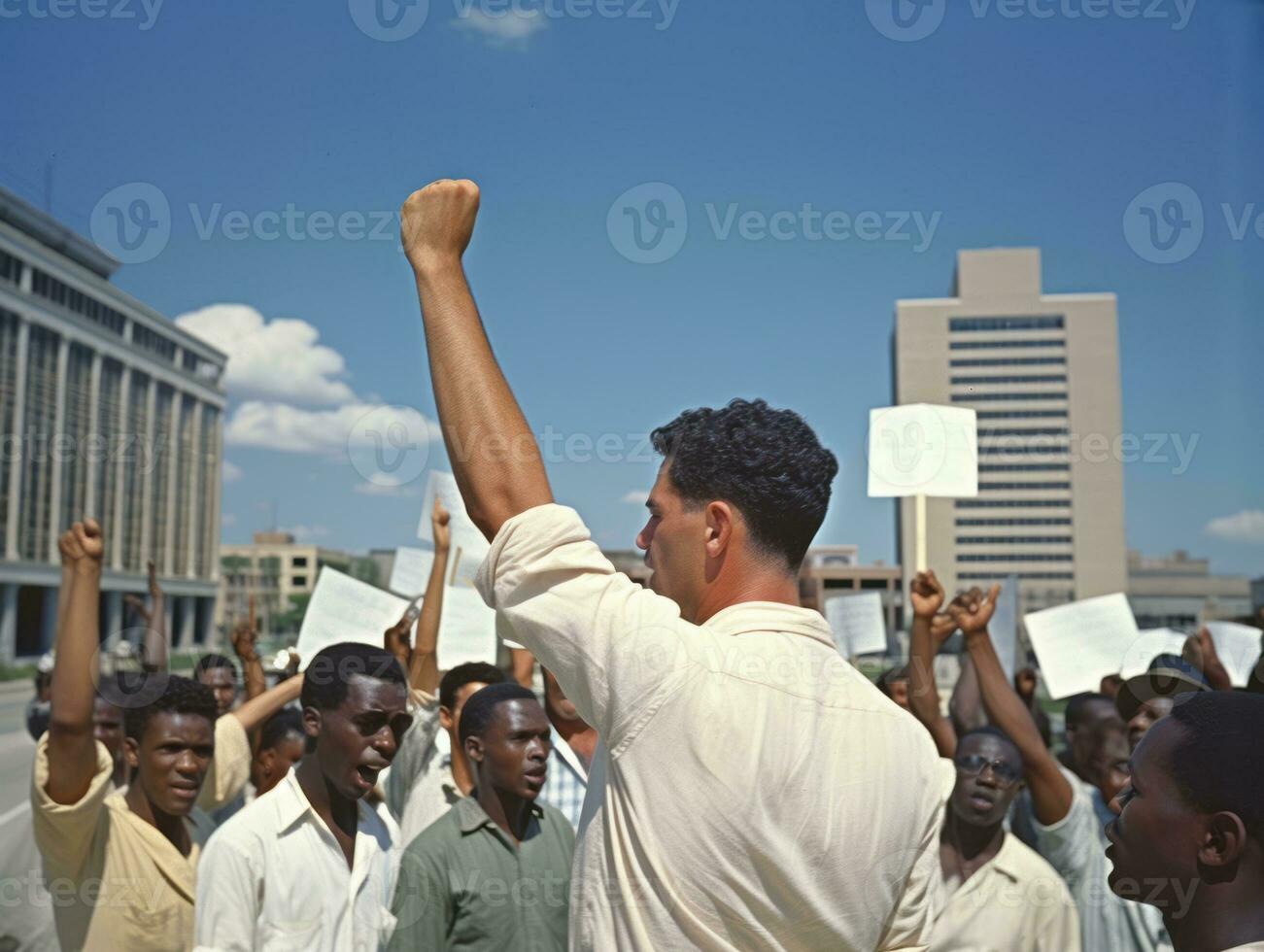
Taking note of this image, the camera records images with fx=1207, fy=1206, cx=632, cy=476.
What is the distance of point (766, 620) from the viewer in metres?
1.62

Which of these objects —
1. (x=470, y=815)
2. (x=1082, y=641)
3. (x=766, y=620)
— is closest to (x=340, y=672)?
(x=470, y=815)

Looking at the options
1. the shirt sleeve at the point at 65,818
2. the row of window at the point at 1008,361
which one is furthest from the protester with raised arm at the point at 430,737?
the row of window at the point at 1008,361

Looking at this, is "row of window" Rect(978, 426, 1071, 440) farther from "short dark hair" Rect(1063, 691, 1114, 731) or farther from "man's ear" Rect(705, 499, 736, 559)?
"man's ear" Rect(705, 499, 736, 559)

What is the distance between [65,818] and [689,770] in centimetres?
234

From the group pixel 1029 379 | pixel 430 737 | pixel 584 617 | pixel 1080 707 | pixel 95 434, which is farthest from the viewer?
pixel 1029 379

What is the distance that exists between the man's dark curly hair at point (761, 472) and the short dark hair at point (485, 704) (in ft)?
7.66

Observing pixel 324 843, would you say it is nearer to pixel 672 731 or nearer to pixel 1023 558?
pixel 672 731

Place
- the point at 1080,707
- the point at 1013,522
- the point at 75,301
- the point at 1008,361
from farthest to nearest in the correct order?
the point at 1013,522 → the point at 1008,361 → the point at 75,301 → the point at 1080,707

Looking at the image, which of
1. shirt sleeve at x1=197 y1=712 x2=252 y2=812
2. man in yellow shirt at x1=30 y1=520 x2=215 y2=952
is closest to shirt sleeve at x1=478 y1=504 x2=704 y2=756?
man in yellow shirt at x1=30 y1=520 x2=215 y2=952

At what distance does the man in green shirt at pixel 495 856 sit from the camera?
3.32m

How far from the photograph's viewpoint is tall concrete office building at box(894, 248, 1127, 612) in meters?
125

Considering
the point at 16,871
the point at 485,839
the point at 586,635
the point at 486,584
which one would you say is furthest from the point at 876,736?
the point at 16,871

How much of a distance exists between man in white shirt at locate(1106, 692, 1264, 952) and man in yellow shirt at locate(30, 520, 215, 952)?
2.39m

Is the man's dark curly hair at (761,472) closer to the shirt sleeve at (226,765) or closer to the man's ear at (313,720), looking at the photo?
the man's ear at (313,720)
